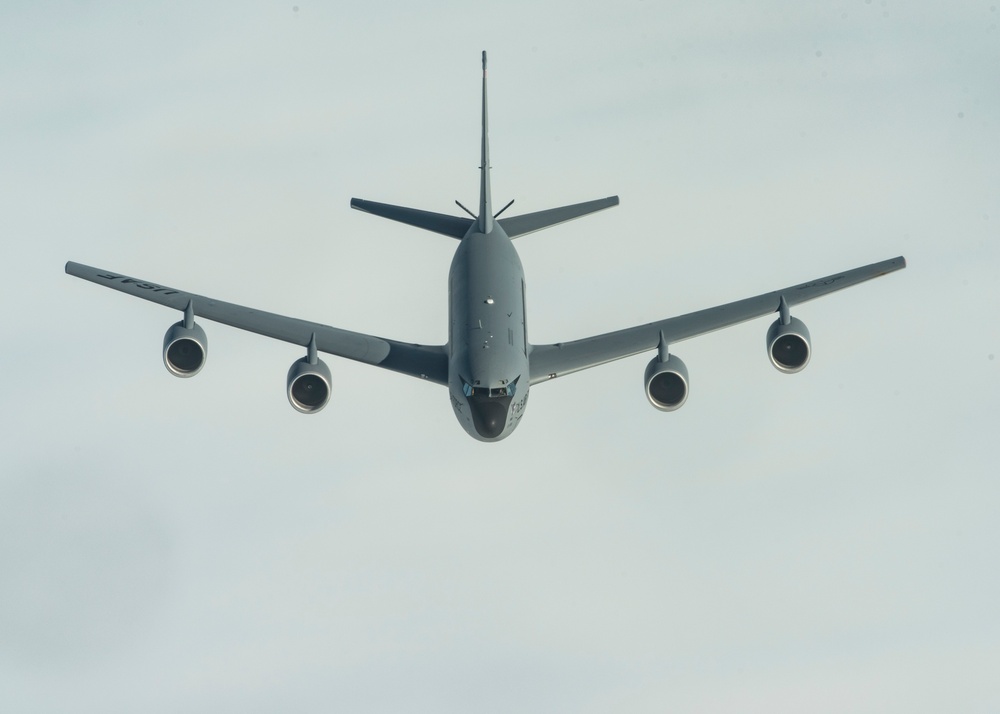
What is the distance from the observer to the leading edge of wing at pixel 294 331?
3098 inches

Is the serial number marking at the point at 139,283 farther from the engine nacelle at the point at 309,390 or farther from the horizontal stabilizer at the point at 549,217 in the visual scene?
the horizontal stabilizer at the point at 549,217

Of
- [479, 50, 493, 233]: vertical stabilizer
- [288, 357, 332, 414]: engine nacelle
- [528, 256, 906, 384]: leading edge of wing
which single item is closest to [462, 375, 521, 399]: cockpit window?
[528, 256, 906, 384]: leading edge of wing

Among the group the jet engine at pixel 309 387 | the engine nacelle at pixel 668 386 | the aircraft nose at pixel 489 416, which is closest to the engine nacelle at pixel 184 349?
the jet engine at pixel 309 387

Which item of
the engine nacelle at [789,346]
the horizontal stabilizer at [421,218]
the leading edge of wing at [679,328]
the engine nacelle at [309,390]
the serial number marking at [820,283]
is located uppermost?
the horizontal stabilizer at [421,218]

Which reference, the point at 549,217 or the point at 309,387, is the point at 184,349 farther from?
the point at 549,217

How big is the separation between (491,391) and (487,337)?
310cm

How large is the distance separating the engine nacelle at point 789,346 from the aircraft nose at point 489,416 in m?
13.1

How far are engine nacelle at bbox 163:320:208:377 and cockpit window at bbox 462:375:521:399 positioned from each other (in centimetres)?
1242

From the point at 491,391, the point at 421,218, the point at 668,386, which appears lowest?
the point at 491,391

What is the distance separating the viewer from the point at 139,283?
7950 centimetres

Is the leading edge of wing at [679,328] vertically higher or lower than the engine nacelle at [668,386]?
higher

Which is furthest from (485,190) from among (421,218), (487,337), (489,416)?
(489,416)

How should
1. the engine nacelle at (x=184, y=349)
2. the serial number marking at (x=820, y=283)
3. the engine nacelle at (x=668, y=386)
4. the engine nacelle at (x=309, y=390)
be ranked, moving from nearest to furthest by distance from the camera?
the engine nacelle at (x=668, y=386), the engine nacelle at (x=309, y=390), the engine nacelle at (x=184, y=349), the serial number marking at (x=820, y=283)

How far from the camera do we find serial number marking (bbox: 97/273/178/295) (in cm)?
7900
